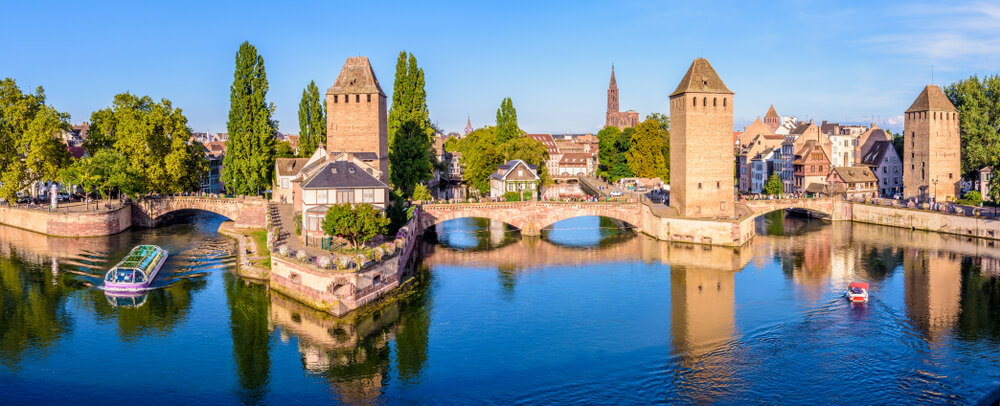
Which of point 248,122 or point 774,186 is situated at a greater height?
point 248,122

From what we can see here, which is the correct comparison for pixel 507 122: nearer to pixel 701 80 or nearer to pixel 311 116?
pixel 311 116

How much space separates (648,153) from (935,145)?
2867 centimetres

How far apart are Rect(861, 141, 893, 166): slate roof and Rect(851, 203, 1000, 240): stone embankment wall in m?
15.8

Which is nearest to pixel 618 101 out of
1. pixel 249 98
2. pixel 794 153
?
pixel 794 153

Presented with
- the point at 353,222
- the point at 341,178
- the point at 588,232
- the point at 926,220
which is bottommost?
the point at 588,232

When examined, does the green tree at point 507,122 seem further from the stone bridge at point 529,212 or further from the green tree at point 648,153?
the stone bridge at point 529,212

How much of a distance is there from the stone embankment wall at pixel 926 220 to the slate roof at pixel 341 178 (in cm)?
3991

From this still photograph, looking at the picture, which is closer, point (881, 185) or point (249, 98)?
point (249, 98)

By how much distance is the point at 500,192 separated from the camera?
69.6 metres

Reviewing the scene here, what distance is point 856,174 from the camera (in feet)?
238

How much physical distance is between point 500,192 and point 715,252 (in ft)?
87.0

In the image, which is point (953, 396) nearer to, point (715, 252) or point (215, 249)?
point (715, 252)

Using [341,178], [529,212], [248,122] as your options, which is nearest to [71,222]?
[248,122]

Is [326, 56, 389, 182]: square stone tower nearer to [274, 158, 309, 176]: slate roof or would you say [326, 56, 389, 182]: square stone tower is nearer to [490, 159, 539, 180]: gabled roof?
[274, 158, 309, 176]: slate roof
